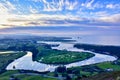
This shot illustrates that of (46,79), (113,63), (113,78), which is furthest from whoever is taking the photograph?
(113,63)

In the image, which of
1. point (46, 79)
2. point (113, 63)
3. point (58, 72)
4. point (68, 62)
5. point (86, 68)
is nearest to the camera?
point (46, 79)

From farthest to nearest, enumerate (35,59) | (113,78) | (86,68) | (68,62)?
(35,59), (68,62), (86,68), (113,78)

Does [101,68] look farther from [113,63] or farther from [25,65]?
[25,65]

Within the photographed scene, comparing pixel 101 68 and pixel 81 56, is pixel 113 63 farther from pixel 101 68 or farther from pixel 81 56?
pixel 81 56

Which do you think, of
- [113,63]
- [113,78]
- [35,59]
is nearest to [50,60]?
[35,59]

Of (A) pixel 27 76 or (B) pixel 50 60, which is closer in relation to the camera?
(A) pixel 27 76

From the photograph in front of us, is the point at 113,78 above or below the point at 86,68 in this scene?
above

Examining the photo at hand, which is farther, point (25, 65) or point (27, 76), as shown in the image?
point (25, 65)

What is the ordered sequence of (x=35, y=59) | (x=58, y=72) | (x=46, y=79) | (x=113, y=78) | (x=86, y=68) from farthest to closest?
(x=35, y=59) < (x=86, y=68) < (x=58, y=72) < (x=46, y=79) < (x=113, y=78)

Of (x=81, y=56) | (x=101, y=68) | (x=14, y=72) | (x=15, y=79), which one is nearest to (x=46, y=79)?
(x=15, y=79)
